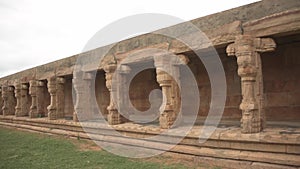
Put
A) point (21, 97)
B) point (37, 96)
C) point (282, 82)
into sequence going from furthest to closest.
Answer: point (21, 97) → point (37, 96) → point (282, 82)

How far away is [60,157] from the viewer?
18.9 ft

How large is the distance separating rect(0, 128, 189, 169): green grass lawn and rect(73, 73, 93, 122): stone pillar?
89cm

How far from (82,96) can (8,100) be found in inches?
268

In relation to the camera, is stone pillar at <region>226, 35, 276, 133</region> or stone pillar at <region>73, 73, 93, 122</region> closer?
stone pillar at <region>226, 35, 276, 133</region>

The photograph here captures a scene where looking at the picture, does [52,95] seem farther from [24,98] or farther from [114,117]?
[114,117]

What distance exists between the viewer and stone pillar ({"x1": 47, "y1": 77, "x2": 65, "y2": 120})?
29.8 feet

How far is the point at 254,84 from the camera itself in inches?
175

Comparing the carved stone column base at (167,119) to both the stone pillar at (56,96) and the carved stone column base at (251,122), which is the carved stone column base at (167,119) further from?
the stone pillar at (56,96)

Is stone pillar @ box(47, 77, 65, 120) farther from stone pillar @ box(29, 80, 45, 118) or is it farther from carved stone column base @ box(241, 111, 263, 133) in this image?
carved stone column base @ box(241, 111, 263, 133)

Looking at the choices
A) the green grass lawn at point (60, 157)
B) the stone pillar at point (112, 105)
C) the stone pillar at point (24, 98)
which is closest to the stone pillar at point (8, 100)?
the stone pillar at point (24, 98)

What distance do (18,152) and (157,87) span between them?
3.63 m

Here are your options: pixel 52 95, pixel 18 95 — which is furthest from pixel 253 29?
pixel 18 95

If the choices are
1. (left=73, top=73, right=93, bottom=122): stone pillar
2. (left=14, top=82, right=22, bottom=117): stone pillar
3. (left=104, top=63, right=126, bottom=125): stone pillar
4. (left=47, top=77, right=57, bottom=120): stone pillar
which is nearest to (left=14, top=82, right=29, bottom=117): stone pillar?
(left=14, top=82, right=22, bottom=117): stone pillar

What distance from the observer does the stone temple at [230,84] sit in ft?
13.6
